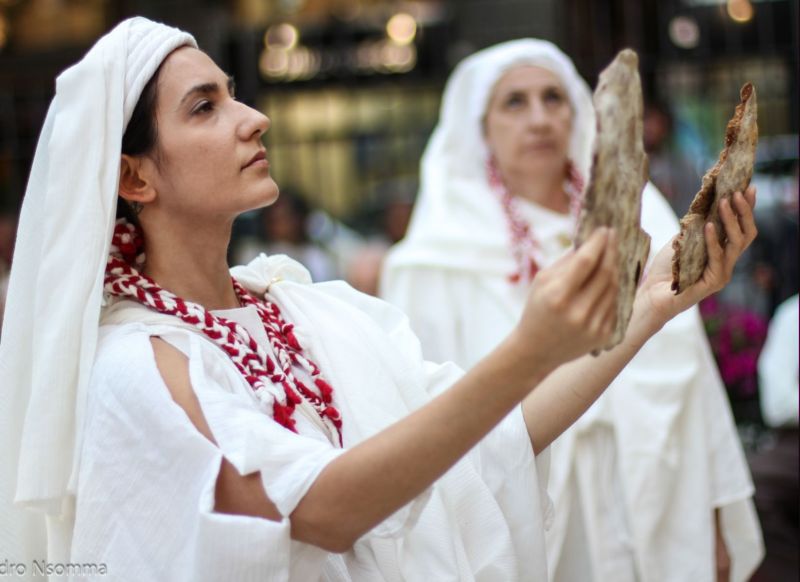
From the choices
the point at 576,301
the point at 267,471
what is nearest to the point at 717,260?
the point at 576,301

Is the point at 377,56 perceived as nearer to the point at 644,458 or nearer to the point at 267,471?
the point at 644,458

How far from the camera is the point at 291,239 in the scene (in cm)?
816

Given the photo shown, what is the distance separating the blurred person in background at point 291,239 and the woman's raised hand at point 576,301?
20.4 feet

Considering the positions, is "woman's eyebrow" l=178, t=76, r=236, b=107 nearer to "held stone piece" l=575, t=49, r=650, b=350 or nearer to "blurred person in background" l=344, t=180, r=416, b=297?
"held stone piece" l=575, t=49, r=650, b=350

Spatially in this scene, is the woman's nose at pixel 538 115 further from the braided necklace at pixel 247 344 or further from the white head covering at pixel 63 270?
the white head covering at pixel 63 270

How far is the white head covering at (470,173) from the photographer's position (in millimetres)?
4223

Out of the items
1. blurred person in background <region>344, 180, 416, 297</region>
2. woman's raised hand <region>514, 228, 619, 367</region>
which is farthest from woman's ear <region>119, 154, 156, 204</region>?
blurred person in background <region>344, 180, 416, 297</region>

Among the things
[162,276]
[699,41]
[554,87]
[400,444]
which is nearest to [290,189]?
[699,41]

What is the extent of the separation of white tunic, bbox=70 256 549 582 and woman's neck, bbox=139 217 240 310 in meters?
0.09

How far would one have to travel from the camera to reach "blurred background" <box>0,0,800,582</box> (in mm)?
5855

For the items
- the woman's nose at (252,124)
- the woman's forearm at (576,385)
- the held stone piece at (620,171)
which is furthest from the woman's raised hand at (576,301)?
the woman's nose at (252,124)

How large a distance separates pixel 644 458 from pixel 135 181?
201 cm

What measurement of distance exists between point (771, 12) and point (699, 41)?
704 mm

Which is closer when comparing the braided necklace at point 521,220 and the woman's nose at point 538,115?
the braided necklace at point 521,220
